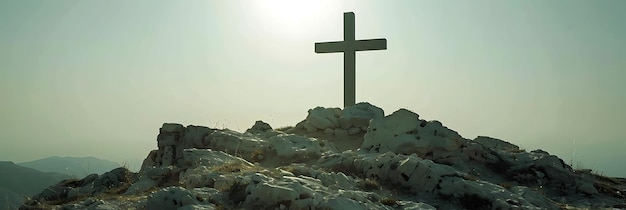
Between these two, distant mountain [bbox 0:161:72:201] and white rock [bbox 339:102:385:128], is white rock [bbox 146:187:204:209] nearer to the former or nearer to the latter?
white rock [bbox 339:102:385:128]

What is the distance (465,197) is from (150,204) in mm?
6615

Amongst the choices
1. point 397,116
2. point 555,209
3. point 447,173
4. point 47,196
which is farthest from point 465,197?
point 47,196

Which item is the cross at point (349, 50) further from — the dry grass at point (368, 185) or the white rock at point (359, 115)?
the dry grass at point (368, 185)

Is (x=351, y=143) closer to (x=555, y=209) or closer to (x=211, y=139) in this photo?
(x=211, y=139)

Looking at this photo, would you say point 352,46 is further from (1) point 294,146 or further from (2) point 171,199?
(2) point 171,199

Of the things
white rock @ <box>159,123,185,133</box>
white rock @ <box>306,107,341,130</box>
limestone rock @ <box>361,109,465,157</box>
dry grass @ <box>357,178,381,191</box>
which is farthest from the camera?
white rock @ <box>306,107,341,130</box>

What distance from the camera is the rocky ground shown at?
1029cm

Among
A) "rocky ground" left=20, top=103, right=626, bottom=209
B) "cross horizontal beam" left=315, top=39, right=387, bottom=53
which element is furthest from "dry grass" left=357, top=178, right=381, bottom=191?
"cross horizontal beam" left=315, top=39, right=387, bottom=53

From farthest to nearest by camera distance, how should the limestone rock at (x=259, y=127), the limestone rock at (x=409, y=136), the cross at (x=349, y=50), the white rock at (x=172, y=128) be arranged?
1. the cross at (x=349, y=50)
2. the limestone rock at (x=259, y=127)
3. the white rock at (x=172, y=128)
4. the limestone rock at (x=409, y=136)

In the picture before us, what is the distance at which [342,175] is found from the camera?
12.3 metres

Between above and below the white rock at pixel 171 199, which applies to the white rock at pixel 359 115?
above

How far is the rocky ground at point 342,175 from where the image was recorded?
10.3 metres

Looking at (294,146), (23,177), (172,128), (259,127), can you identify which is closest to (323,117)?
(259,127)

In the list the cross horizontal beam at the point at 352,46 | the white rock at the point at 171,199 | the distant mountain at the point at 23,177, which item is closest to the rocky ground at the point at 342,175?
the white rock at the point at 171,199
